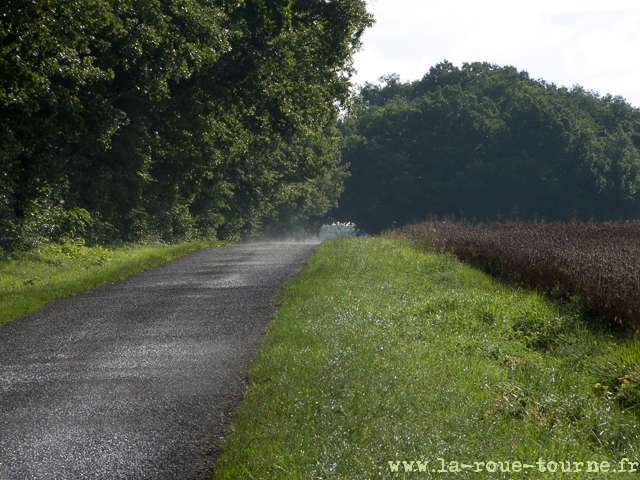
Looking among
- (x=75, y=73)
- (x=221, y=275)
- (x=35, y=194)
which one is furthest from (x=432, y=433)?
(x=35, y=194)

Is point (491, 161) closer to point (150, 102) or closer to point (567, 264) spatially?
point (150, 102)

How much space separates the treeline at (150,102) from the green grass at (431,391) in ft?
29.7

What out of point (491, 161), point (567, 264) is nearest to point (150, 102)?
point (567, 264)

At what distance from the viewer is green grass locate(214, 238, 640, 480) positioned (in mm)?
3975

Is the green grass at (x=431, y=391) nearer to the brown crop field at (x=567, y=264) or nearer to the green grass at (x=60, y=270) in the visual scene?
the brown crop field at (x=567, y=264)

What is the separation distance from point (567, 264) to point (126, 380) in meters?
7.66

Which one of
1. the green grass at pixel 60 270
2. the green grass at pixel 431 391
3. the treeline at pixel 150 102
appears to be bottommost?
the green grass at pixel 431 391

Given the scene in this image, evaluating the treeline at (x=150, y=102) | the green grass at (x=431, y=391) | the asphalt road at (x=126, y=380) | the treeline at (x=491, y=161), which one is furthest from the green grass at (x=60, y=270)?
the treeline at (x=491, y=161)

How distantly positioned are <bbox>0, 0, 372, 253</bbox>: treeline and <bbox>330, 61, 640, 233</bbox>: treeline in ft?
92.7

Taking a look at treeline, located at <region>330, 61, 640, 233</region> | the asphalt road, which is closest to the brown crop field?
the asphalt road

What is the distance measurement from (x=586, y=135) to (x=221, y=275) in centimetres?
5254

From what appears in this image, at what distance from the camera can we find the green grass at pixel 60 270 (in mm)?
10539

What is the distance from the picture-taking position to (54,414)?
5.08m

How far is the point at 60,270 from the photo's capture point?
574 inches
